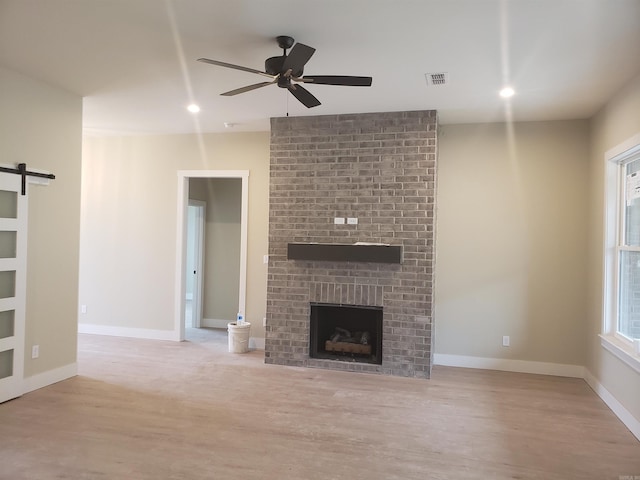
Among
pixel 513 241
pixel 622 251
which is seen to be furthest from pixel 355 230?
pixel 622 251

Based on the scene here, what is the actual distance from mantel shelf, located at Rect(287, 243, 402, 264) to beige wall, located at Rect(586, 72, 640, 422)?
6.30 feet

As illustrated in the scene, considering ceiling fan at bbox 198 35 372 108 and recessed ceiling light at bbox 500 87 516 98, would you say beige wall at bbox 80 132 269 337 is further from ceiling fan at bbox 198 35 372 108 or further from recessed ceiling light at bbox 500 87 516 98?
recessed ceiling light at bbox 500 87 516 98

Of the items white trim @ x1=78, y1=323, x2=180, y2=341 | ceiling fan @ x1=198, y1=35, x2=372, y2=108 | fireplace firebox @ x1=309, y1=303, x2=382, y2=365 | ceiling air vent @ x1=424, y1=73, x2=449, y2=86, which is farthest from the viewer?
white trim @ x1=78, y1=323, x2=180, y2=341

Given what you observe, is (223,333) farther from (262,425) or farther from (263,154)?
(262,425)

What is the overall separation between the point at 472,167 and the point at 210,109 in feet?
9.73

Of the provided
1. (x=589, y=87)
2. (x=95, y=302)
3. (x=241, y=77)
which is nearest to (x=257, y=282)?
(x=95, y=302)

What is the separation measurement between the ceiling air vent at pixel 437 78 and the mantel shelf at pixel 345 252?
1.61 m

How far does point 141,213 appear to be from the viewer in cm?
636

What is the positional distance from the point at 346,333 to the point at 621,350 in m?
2.66

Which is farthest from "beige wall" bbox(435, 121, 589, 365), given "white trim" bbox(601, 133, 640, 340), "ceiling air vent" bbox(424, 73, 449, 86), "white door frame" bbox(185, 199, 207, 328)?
"white door frame" bbox(185, 199, 207, 328)

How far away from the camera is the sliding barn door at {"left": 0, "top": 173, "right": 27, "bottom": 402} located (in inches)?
151

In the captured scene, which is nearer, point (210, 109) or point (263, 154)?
point (210, 109)

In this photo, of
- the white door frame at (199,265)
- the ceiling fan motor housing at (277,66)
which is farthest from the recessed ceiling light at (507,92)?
the white door frame at (199,265)

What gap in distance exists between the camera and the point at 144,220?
6.34 metres
